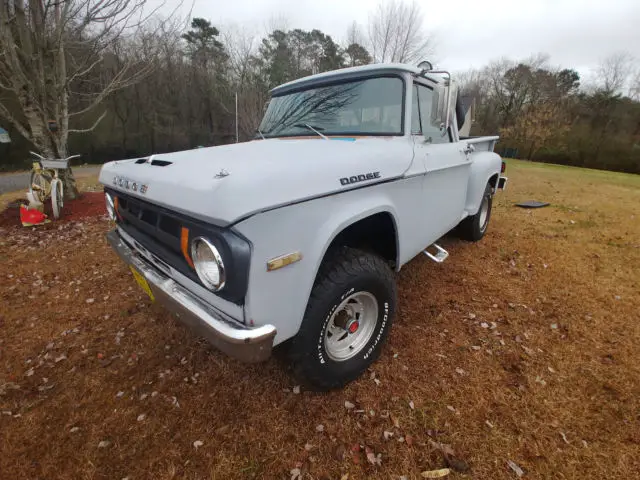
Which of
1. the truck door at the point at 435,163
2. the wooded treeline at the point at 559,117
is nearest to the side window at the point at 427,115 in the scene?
the truck door at the point at 435,163

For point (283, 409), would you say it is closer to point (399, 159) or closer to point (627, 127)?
point (399, 159)

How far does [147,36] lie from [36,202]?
4.08 meters

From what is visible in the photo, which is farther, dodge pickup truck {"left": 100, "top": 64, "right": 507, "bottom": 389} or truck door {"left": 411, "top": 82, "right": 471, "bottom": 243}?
truck door {"left": 411, "top": 82, "right": 471, "bottom": 243}

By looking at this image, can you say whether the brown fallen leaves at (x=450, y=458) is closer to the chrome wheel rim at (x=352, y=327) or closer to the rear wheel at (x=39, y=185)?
the chrome wheel rim at (x=352, y=327)

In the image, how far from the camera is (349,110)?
2.58 metres

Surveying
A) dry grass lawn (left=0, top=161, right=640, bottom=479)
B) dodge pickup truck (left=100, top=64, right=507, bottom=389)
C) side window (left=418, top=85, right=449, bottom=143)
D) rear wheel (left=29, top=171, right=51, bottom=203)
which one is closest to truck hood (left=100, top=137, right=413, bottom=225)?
dodge pickup truck (left=100, top=64, right=507, bottom=389)

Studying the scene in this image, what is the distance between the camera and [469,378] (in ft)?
7.41

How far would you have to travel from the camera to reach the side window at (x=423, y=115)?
255 centimetres

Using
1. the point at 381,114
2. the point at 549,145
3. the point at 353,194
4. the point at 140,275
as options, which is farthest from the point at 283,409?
the point at 549,145

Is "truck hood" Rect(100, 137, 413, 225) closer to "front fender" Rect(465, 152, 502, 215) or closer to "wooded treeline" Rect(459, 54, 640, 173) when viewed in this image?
"front fender" Rect(465, 152, 502, 215)

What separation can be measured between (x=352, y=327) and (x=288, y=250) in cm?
99

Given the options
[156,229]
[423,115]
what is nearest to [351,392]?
[156,229]

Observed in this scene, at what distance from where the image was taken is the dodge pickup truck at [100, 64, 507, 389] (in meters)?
1.41

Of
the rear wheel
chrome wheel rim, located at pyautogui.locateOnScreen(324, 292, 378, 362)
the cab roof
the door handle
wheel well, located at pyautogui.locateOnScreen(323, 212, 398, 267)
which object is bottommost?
chrome wheel rim, located at pyautogui.locateOnScreen(324, 292, 378, 362)
